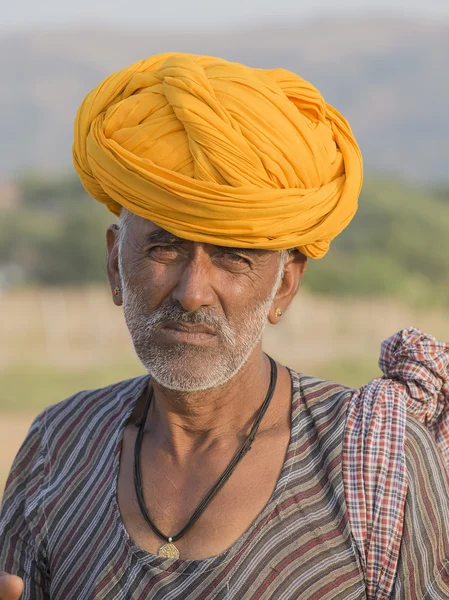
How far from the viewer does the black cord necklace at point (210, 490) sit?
264cm

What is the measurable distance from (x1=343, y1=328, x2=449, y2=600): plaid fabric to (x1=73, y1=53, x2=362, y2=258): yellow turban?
1.44 feet

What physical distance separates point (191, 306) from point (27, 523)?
906 mm

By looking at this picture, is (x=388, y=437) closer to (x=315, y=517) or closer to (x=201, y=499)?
(x=315, y=517)

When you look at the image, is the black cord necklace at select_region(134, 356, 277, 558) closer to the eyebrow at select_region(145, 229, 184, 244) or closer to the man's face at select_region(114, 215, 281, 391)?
the man's face at select_region(114, 215, 281, 391)

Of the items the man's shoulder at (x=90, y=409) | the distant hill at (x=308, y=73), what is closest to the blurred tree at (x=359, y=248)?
the man's shoulder at (x=90, y=409)

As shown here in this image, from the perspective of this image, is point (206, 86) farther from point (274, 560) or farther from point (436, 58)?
point (436, 58)

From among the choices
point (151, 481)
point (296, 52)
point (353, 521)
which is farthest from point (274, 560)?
point (296, 52)

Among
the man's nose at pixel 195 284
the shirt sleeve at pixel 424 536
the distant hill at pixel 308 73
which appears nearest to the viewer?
the shirt sleeve at pixel 424 536

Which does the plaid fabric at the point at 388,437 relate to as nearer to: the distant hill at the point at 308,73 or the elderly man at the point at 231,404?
the elderly man at the point at 231,404

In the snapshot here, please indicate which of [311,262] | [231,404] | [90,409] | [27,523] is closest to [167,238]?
[231,404]

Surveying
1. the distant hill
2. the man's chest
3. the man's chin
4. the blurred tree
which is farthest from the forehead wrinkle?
the distant hill

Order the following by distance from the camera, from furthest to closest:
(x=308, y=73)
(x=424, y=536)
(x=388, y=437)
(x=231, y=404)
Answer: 1. (x=308, y=73)
2. (x=231, y=404)
3. (x=388, y=437)
4. (x=424, y=536)

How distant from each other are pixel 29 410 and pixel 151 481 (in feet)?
43.4

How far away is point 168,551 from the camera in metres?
2.62
